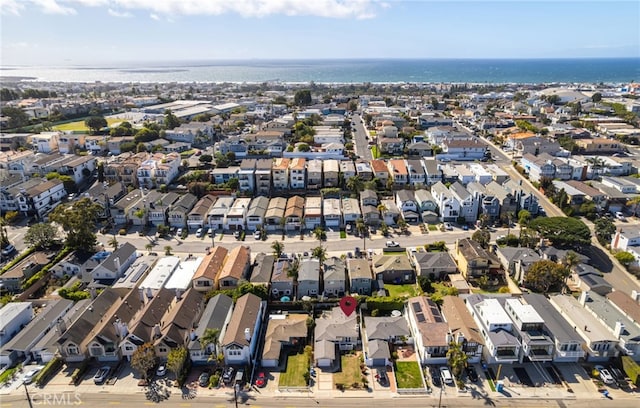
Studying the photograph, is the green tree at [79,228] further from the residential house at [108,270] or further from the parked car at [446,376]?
the parked car at [446,376]

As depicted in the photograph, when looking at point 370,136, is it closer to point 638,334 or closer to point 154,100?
point 638,334

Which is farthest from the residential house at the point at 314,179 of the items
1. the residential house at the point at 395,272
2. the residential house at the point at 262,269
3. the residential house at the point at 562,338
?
the residential house at the point at 562,338

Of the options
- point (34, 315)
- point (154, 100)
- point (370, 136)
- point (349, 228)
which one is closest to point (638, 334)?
point (349, 228)

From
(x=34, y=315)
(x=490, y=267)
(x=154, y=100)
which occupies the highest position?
(x=154, y=100)

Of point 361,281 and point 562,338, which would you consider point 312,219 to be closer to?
point 361,281

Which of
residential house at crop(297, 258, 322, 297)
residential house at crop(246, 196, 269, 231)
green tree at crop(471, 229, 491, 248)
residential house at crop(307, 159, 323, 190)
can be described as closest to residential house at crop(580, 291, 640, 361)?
green tree at crop(471, 229, 491, 248)

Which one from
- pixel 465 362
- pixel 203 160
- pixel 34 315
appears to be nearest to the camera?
pixel 465 362
